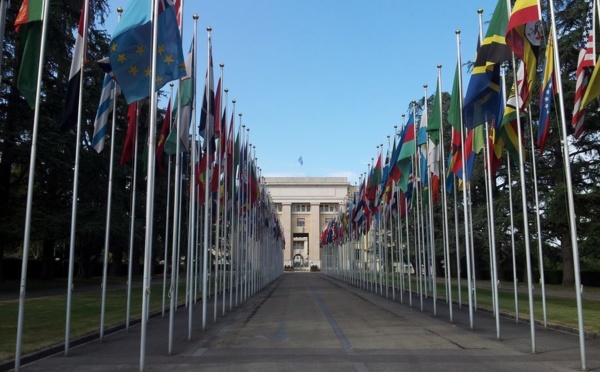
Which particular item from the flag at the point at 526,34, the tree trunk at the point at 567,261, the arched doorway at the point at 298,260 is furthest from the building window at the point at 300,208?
the flag at the point at 526,34

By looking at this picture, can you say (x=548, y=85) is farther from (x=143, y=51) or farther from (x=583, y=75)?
(x=143, y=51)

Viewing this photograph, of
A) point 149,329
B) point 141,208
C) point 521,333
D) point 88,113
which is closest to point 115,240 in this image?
point 141,208

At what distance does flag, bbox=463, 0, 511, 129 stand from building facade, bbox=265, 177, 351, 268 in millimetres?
120677

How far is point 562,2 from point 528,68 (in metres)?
27.4

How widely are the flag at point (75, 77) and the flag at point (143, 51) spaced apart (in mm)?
1492

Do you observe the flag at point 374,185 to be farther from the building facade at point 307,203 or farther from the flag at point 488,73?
the building facade at point 307,203

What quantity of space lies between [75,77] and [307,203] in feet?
413

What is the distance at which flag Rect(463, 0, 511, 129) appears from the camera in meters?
13.0

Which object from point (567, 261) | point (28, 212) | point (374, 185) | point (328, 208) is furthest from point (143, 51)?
point (328, 208)

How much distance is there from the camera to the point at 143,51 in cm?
1168

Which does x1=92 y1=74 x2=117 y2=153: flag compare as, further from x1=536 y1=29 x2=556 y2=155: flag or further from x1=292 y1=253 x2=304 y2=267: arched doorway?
x1=292 y1=253 x2=304 y2=267: arched doorway

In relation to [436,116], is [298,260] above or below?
below

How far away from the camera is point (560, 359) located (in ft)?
36.3

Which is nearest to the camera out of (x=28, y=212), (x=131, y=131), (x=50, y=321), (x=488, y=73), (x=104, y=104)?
(x=28, y=212)
